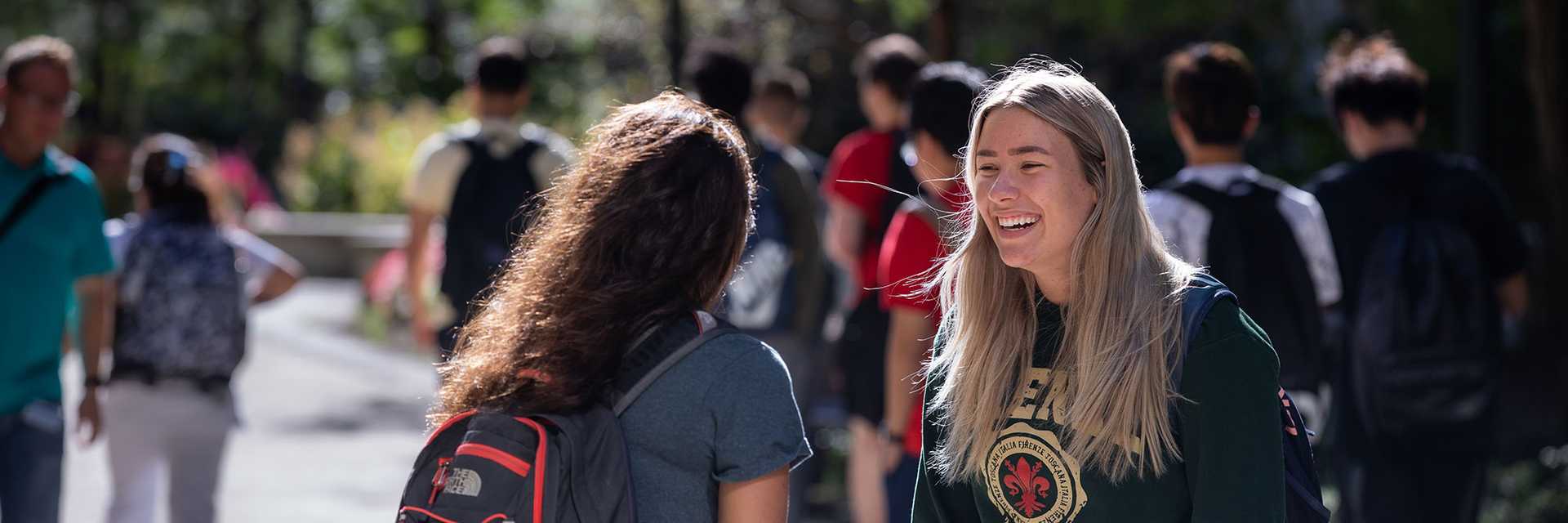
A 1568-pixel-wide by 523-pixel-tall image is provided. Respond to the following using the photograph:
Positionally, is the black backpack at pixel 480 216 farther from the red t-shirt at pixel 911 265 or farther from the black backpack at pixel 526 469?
the black backpack at pixel 526 469

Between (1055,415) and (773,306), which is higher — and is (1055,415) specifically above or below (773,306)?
above

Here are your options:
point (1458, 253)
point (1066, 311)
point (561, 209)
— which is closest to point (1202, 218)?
point (1458, 253)

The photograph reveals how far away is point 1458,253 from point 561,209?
2898 millimetres

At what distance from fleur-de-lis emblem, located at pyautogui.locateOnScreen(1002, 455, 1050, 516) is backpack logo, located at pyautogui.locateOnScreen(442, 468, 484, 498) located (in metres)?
0.80

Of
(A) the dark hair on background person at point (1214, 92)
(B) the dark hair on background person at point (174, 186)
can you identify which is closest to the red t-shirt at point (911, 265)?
(A) the dark hair on background person at point (1214, 92)

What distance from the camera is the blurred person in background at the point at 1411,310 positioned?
462 centimetres

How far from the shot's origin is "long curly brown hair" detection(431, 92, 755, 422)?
263 centimetres

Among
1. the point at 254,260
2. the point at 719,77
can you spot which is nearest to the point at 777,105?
the point at 719,77

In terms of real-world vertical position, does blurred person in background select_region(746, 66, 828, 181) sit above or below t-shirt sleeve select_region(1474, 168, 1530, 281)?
above

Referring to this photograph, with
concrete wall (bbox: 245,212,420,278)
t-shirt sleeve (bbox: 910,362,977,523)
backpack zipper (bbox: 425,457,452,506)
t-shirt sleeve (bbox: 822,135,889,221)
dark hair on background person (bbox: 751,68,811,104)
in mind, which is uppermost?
dark hair on background person (bbox: 751,68,811,104)

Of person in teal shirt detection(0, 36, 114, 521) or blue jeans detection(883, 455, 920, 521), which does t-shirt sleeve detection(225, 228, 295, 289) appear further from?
blue jeans detection(883, 455, 920, 521)

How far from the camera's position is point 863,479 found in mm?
5887

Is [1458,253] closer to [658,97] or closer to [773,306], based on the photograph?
[773,306]

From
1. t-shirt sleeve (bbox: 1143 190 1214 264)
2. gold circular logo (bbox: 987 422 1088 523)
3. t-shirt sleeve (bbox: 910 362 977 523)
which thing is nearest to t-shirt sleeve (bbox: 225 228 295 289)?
t-shirt sleeve (bbox: 1143 190 1214 264)
